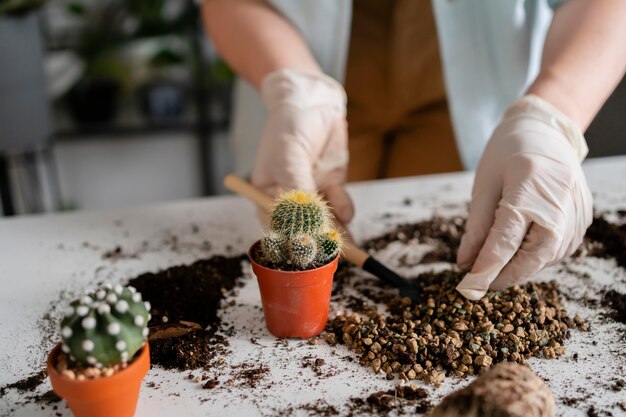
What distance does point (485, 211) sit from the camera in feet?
3.37

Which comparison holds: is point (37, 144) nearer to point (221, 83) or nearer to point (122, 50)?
point (122, 50)

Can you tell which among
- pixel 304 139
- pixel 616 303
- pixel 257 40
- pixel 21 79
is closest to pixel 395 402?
pixel 616 303

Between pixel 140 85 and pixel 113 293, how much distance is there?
2.43 m

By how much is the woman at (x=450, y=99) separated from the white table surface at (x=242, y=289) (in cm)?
15

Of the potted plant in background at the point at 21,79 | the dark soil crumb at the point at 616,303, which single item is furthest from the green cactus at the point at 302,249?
the potted plant in background at the point at 21,79

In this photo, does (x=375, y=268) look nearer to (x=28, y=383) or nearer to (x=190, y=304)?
(x=190, y=304)

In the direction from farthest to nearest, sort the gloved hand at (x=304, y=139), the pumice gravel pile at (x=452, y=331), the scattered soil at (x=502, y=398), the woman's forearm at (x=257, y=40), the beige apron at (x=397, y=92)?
1. the beige apron at (x=397, y=92)
2. the woman's forearm at (x=257, y=40)
3. the gloved hand at (x=304, y=139)
4. the pumice gravel pile at (x=452, y=331)
5. the scattered soil at (x=502, y=398)

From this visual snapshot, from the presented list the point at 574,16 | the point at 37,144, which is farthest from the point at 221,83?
the point at 574,16

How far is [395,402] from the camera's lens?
2.48 ft

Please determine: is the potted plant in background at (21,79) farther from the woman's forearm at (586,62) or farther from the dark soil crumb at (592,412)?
the dark soil crumb at (592,412)

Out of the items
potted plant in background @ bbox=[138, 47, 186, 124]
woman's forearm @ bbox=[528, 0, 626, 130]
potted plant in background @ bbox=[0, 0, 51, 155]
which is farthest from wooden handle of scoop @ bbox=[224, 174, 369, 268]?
potted plant in background @ bbox=[138, 47, 186, 124]

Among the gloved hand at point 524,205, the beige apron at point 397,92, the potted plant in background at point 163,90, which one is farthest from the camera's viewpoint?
the potted plant in background at point 163,90

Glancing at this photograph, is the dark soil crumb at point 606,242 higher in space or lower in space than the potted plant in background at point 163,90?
lower

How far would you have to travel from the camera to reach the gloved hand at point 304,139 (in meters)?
1.19
